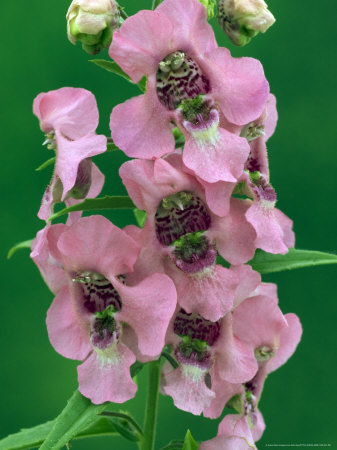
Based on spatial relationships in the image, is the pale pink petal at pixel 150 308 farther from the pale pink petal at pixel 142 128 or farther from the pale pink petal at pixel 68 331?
the pale pink petal at pixel 142 128

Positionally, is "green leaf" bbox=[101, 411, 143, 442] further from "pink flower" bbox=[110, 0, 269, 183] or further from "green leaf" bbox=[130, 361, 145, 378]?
"pink flower" bbox=[110, 0, 269, 183]

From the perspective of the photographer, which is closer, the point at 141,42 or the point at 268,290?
the point at 141,42

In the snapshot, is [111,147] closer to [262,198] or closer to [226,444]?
[262,198]

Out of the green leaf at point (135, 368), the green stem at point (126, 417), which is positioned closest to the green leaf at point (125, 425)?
the green stem at point (126, 417)

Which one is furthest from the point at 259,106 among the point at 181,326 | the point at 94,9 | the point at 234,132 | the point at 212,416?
the point at 212,416

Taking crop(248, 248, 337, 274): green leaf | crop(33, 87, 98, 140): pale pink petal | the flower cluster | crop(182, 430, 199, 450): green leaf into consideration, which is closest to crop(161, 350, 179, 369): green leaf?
the flower cluster

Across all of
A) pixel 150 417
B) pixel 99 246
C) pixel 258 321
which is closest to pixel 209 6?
pixel 99 246
